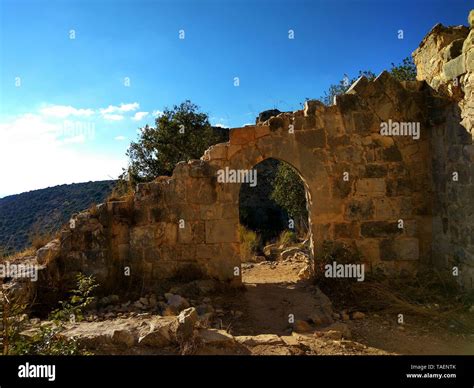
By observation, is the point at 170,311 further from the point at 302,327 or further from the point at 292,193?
the point at 292,193

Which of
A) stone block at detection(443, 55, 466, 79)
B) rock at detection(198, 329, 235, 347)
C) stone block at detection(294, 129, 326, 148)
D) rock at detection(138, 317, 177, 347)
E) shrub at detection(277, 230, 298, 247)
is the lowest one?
rock at detection(198, 329, 235, 347)

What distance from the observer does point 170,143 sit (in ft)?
47.4

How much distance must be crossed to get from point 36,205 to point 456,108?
2625cm

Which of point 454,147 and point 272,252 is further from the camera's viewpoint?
point 272,252

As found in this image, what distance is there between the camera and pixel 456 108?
16.9ft

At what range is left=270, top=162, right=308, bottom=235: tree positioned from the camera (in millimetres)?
12758

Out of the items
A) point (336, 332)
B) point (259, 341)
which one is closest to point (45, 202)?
point (259, 341)

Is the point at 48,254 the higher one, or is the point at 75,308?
the point at 48,254

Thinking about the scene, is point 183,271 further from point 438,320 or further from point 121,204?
point 438,320

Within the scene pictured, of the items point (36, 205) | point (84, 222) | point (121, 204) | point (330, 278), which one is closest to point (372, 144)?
point (330, 278)

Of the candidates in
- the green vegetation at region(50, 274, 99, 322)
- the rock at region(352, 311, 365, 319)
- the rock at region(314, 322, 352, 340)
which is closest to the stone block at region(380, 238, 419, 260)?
the rock at region(352, 311, 365, 319)

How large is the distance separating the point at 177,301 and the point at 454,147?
14.8ft

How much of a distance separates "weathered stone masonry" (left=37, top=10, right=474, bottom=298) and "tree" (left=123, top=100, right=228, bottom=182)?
26.3 feet

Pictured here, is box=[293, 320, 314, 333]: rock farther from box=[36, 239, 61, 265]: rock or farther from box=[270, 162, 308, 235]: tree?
box=[270, 162, 308, 235]: tree
